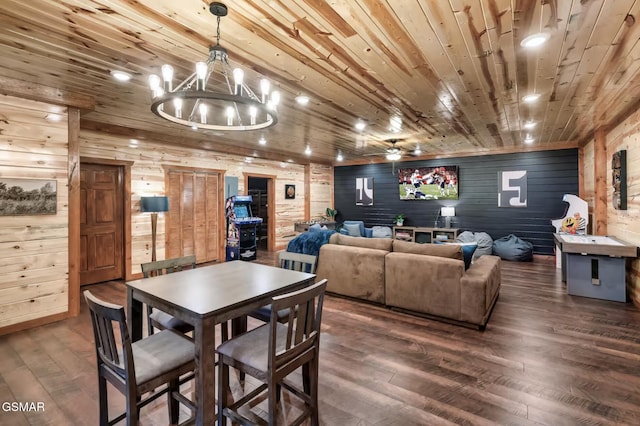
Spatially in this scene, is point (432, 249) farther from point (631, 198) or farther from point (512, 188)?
point (512, 188)

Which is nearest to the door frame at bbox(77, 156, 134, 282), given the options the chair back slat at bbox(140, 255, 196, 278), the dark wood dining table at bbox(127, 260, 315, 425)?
the chair back slat at bbox(140, 255, 196, 278)

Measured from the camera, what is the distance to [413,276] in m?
3.68

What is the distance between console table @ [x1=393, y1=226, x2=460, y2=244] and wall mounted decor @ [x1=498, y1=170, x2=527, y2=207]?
4.23 ft

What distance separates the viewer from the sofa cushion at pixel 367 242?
4105 millimetres

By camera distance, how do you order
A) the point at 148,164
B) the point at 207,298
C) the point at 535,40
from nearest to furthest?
the point at 207,298, the point at 535,40, the point at 148,164

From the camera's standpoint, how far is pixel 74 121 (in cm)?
368

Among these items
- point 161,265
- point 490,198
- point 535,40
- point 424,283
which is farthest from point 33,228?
point 490,198

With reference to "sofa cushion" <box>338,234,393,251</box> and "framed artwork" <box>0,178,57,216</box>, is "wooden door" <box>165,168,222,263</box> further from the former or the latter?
"sofa cushion" <box>338,234,393,251</box>

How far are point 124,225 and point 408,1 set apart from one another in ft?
17.8

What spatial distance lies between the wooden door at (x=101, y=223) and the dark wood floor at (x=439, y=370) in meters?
1.77

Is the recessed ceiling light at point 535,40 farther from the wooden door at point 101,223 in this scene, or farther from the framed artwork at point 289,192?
the framed artwork at point 289,192

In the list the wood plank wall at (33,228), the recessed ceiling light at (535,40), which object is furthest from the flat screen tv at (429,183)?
the wood plank wall at (33,228)

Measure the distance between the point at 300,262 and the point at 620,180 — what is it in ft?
14.6

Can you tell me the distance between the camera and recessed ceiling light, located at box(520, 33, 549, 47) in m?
2.19
